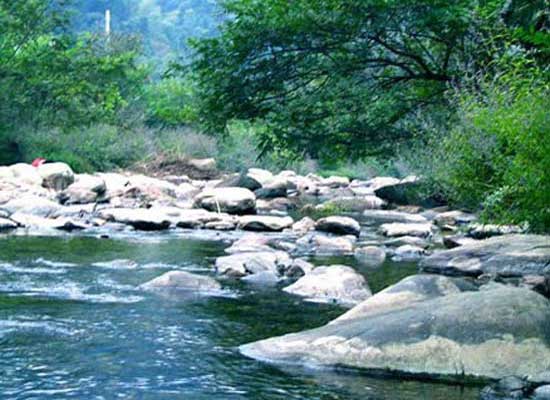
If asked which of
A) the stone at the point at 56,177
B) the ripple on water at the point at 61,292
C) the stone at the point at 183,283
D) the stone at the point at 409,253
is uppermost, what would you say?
the stone at the point at 56,177

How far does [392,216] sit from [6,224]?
345 inches

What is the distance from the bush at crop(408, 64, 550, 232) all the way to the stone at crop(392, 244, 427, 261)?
0.93 meters

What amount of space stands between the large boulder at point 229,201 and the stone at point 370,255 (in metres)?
6.13

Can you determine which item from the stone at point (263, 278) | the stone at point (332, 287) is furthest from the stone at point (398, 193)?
the stone at point (332, 287)

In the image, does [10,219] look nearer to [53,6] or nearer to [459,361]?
[459,361]

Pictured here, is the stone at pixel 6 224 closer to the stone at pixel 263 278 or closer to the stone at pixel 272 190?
the stone at pixel 263 278

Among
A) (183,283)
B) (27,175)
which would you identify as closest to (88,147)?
(27,175)

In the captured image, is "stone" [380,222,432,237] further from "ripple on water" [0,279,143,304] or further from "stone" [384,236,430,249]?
"ripple on water" [0,279,143,304]

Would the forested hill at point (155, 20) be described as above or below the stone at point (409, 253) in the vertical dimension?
above

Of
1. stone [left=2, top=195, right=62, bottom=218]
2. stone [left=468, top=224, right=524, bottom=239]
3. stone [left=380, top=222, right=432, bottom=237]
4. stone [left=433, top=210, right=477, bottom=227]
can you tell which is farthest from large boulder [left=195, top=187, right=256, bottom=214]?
stone [left=468, top=224, right=524, bottom=239]

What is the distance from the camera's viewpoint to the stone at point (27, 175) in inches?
882

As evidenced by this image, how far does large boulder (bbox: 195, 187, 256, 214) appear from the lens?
19.0 metres

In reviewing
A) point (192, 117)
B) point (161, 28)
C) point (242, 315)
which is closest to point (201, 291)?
point (242, 315)

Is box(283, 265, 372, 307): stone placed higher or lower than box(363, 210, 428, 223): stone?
lower
